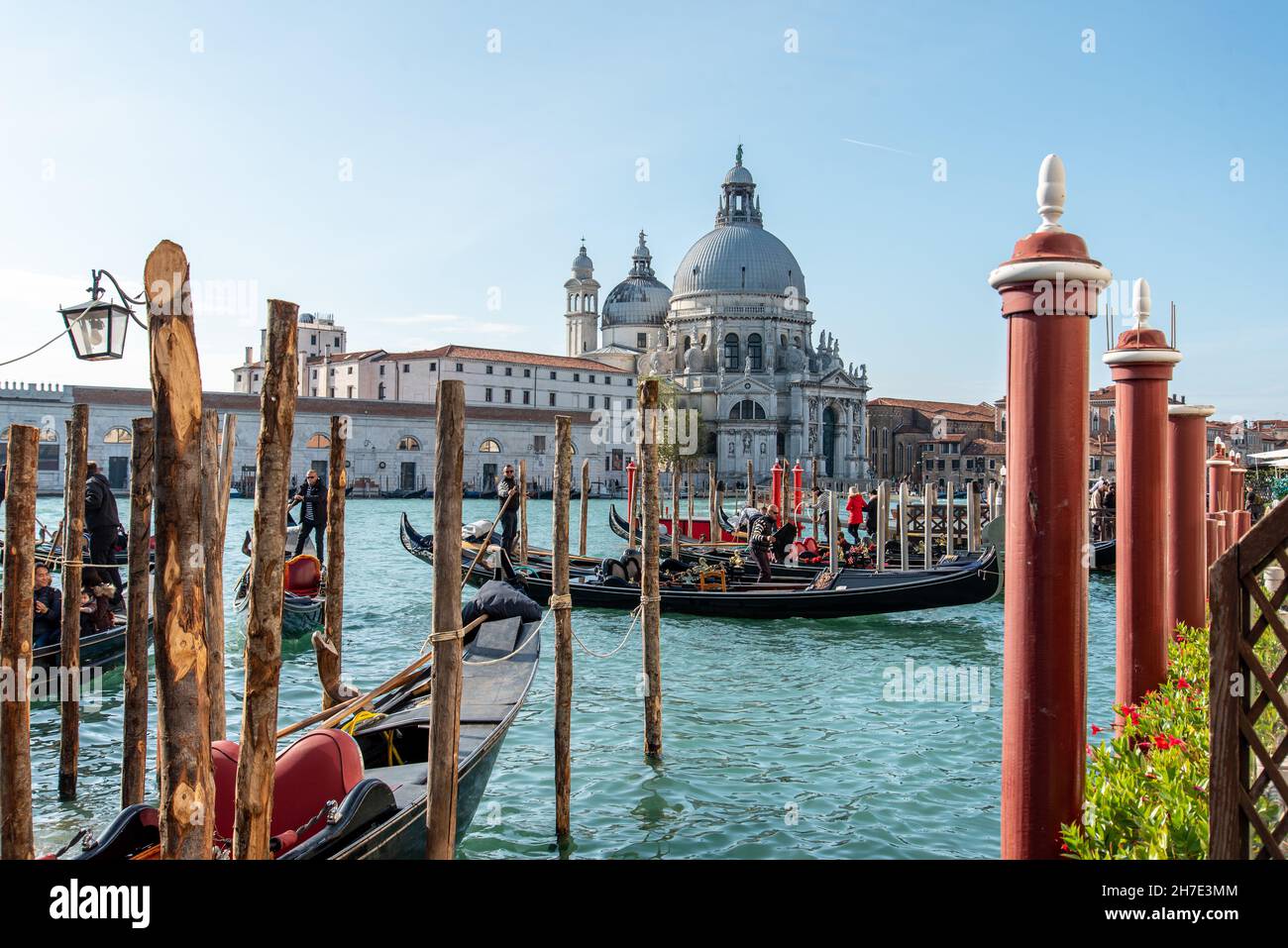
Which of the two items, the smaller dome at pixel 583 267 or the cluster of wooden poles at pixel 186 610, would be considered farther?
the smaller dome at pixel 583 267

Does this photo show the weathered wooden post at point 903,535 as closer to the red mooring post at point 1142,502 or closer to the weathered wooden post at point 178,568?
the red mooring post at point 1142,502

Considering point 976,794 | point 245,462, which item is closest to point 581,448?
point 245,462

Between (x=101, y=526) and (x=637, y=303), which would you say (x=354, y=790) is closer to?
(x=101, y=526)

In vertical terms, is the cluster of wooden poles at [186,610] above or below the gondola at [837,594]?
above

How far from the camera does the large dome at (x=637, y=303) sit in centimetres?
5881

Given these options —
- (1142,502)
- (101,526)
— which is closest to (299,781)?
(1142,502)

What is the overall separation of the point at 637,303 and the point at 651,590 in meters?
53.9

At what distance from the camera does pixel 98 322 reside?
14.0 feet

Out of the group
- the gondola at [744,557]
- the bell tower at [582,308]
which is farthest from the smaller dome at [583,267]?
the gondola at [744,557]

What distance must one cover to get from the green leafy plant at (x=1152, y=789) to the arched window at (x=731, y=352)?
4896 cm

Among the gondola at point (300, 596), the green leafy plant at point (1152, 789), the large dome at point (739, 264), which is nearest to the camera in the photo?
the green leafy plant at point (1152, 789)

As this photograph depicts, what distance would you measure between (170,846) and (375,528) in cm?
2474

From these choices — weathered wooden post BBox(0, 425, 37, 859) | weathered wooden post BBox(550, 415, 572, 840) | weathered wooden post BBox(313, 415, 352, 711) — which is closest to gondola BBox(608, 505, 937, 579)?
weathered wooden post BBox(313, 415, 352, 711)

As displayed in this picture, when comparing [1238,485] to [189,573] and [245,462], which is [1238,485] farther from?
[245,462]
